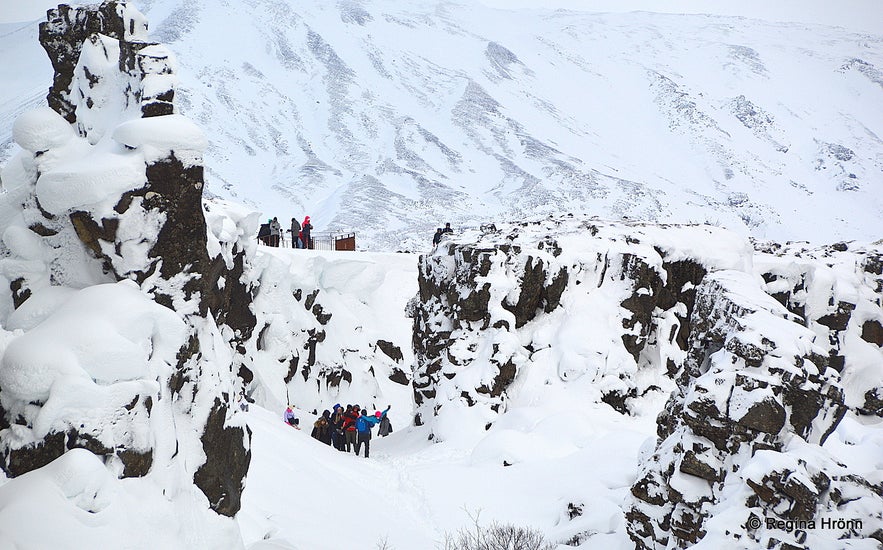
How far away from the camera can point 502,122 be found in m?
78.2

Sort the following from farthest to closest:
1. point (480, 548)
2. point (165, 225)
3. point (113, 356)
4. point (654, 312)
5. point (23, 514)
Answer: point (654, 312)
point (480, 548)
point (165, 225)
point (113, 356)
point (23, 514)

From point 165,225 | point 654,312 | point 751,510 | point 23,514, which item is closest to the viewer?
point 23,514

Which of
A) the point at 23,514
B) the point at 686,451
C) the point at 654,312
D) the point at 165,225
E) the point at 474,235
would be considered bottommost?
the point at 654,312

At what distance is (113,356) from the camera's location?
621cm

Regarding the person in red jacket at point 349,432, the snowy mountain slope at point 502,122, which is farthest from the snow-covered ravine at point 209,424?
the snowy mountain slope at point 502,122

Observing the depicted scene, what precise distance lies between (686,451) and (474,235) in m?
13.9

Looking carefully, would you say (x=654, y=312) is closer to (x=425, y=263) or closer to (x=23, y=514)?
(x=425, y=263)

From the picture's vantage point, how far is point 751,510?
21.7ft

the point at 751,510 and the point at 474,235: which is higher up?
the point at 751,510

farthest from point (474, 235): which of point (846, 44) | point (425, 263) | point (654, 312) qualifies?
point (846, 44)

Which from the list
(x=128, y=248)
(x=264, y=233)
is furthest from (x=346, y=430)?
(x=264, y=233)

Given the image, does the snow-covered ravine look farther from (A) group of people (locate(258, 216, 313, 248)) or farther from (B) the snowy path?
(A) group of people (locate(258, 216, 313, 248))

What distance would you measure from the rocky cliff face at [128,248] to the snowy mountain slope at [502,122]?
39.3 metres

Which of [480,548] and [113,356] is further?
[480,548]
